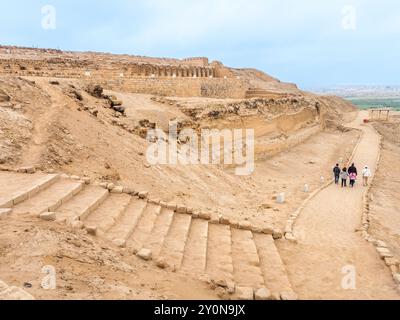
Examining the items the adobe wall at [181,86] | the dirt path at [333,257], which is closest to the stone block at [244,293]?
the dirt path at [333,257]

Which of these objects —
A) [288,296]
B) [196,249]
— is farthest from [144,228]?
[288,296]

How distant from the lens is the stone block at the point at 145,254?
6.06 meters

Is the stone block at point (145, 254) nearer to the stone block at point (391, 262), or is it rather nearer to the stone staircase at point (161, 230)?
the stone staircase at point (161, 230)

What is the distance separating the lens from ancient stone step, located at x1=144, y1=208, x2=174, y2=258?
6578 mm

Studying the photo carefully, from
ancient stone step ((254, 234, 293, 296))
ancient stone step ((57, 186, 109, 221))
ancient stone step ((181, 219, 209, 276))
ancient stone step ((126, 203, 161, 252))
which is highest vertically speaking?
ancient stone step ((57, 186, 109, 221))

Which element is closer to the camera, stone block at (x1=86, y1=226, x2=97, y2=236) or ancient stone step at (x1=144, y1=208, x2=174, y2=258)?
stone block at (x1=86, y1=226, x2=97, y2=236)

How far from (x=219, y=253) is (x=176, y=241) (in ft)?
2.91

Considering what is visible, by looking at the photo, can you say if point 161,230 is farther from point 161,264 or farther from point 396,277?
point 396,277

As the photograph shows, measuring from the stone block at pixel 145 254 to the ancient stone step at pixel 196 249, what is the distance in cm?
59

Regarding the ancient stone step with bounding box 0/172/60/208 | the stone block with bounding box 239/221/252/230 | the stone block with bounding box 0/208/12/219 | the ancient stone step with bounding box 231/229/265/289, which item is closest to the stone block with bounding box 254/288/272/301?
the ancient stone step with bounding box 231/229/265/289

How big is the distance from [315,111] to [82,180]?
2884 centimetres

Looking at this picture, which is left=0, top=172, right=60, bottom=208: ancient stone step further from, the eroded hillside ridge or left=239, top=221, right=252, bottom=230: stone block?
the eroded hillside ridge

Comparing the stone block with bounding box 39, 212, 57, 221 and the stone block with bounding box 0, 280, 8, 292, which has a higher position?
the stone block with bounding box 39, 212, 57, 221
